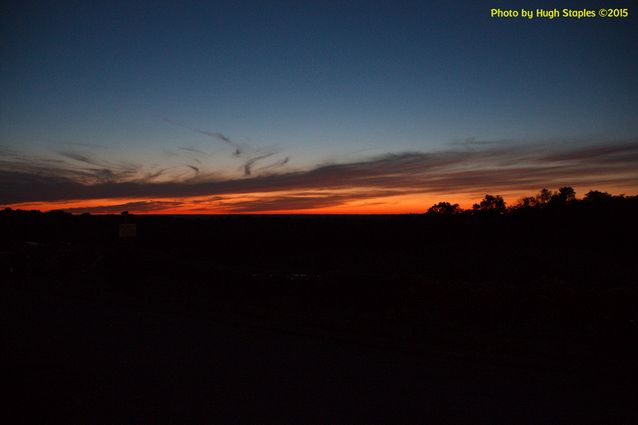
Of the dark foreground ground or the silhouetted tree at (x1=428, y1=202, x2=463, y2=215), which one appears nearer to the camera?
the dark foreground ground

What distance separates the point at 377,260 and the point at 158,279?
18.4m

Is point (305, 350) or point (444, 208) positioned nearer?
point (305, 350)

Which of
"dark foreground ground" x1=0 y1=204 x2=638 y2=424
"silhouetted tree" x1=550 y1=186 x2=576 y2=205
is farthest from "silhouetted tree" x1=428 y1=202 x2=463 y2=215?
"dark foreground ground" x1=0 y1=204 x2=638 y2=424

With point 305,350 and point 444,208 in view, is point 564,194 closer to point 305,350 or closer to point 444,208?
point 444,208

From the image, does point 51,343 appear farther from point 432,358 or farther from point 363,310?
point 363,310

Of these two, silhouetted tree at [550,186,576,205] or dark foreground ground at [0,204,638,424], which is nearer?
dark foreground ground at [0,204,638,424]

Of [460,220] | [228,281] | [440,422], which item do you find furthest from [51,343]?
[460,220]

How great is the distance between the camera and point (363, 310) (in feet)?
45.4

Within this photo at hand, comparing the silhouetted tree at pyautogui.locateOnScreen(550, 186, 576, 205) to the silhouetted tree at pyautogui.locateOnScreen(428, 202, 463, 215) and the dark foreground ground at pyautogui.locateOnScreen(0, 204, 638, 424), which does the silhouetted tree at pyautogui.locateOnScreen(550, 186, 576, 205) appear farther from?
the dark foreground ground at pyautogui.locateOnScreen(0, 204, 638, 424)

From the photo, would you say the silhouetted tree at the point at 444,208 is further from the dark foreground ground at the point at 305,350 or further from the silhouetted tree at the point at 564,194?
the dark foreground ground at the point at 305,350

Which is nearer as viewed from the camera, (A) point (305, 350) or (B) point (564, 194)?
(A) point (305, 350)

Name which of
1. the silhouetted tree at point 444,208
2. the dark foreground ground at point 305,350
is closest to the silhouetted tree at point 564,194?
the silhouetted tree at point 444,208

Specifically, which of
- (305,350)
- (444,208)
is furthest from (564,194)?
(305,350)

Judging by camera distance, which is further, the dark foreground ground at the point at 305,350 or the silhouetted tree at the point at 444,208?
the silhouetted tree at the point at 444,208
